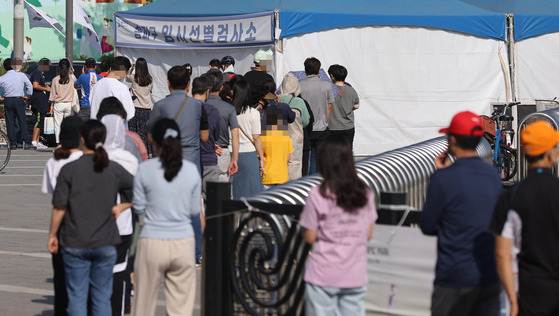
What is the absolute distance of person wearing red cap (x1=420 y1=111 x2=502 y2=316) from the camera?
15.4 ft

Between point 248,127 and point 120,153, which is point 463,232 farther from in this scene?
point 248,127

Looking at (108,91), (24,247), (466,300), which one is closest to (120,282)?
(466,300)

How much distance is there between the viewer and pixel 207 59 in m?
20.2

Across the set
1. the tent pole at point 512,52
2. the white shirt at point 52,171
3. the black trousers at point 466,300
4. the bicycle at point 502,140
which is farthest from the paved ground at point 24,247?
the tent pole at point 512,52

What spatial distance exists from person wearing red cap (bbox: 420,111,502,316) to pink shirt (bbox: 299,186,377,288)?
1.19 ft

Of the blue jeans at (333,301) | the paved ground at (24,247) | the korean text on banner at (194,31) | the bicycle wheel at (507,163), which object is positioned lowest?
the paved ground at (24,247)

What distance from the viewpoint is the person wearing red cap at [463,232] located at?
15.4 ft

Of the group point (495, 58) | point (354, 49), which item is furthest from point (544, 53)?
point (354, 49)

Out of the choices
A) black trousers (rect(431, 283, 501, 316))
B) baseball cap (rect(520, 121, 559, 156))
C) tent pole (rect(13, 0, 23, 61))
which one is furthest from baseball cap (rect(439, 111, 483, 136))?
tent pole (rect(13, 0, 23, 61))

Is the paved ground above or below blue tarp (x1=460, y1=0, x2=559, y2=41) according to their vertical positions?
below

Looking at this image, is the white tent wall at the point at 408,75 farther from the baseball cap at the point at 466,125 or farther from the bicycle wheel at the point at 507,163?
the baseball cap at the point at 466,125

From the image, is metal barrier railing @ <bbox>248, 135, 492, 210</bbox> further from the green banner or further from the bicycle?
the green banner

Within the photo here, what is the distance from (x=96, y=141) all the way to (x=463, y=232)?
7.96 feet

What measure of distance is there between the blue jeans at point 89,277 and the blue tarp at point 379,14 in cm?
1358
